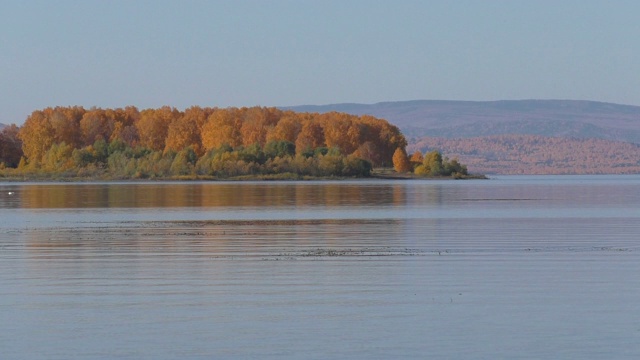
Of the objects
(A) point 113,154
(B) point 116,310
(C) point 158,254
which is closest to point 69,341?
(B) point 116,310

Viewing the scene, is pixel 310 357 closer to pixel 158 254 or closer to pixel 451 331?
pixel 451 331

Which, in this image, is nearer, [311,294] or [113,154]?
[311,294]

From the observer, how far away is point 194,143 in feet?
495

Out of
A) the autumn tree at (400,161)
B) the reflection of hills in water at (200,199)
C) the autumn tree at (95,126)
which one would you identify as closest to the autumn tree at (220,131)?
the autumn tree at (95,126)

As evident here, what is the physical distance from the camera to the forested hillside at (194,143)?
137750mm

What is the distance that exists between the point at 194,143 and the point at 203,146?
1.23 m

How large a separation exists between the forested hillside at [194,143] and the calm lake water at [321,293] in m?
106

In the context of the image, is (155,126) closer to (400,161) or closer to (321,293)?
(400,161)

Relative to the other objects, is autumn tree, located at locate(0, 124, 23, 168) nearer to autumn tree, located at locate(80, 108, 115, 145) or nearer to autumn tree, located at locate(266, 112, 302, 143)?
autumn tree, located at locate(80, 108, 115, 145)

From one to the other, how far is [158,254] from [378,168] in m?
132

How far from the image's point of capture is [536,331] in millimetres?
13695

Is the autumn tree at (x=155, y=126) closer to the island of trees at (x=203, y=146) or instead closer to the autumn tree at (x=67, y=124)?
the island of trees at (x=203, y=146)

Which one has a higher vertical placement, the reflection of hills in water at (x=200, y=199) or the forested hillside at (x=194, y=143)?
the forested hillside at (x=194, y=143)

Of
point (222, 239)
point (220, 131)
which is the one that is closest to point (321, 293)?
point (222, 239)
